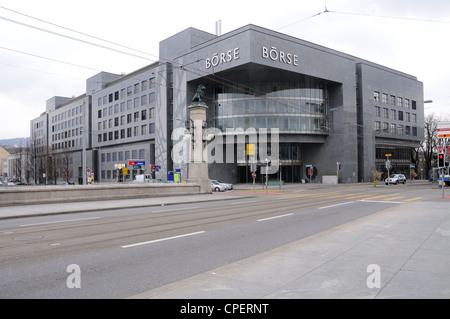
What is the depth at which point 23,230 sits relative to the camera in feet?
33.4

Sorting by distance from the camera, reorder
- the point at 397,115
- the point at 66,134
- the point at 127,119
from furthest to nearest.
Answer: the point at 66,134
the point at 127,119
the point at 397,115

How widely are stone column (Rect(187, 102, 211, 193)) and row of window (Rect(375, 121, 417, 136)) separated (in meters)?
50.8

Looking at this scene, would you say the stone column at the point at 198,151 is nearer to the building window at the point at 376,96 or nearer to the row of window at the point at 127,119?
the row of window at the point at 127,119

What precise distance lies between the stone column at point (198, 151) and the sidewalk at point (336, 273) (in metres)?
20.8

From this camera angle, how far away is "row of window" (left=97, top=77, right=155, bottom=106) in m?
67.2

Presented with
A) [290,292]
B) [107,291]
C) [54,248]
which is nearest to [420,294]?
[290,292]

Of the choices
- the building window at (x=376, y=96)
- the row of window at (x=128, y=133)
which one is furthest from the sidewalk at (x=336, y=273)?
the building window at (x=376, y=96)

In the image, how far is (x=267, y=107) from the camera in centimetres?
5603

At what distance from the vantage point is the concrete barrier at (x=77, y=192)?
681 inches

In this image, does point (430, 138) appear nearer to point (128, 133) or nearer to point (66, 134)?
point (128, 133)

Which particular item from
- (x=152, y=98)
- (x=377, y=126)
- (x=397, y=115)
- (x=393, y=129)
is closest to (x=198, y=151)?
(x=152, y=98)

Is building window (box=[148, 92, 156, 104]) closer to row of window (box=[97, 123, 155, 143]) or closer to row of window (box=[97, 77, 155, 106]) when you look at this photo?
row of window (box=[97, 77, 155, 106])

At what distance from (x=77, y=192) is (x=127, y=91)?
57.7m
